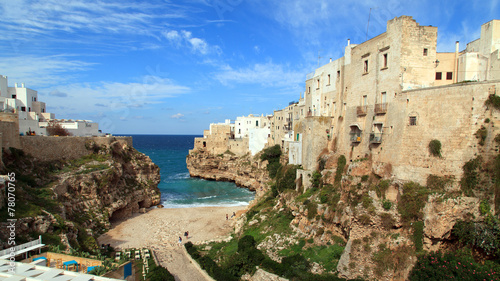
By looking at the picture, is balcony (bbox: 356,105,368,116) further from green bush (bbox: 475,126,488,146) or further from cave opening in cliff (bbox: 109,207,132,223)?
cave opening in cliff (bbox: 109,207,132,223)

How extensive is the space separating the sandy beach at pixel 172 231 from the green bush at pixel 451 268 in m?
12.8

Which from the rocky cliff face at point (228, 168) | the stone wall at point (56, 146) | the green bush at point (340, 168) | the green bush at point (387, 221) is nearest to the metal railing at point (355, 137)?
the green bush at point (340, 168)

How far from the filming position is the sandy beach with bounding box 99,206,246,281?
70.1 feet

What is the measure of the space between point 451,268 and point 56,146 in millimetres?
34988

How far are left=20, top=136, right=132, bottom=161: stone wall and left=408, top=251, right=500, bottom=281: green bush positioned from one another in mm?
33042

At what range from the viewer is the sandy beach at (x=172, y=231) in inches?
842

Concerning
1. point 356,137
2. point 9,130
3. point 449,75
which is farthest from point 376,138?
point 9,130

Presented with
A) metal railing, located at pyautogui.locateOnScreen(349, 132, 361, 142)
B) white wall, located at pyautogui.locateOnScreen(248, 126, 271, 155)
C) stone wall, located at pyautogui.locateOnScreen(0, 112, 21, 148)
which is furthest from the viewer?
white wall, located at pyautogui.locateOnScreen(248, 126, 271, 155)

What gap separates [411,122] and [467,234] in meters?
6.64

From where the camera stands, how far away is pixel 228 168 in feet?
189

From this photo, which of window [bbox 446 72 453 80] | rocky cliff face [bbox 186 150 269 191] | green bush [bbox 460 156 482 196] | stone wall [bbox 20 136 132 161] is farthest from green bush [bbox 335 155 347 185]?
stone wall [bbox 20 136 132 161]

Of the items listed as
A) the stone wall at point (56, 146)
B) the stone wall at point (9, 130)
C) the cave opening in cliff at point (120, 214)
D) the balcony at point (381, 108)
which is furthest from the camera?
the cave opening in cliff at point (120, 214)

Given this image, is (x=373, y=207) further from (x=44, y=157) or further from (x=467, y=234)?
(x=44, y=157)

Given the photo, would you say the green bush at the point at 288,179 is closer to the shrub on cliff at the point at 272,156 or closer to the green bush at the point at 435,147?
the green bush at the point at 435,147
